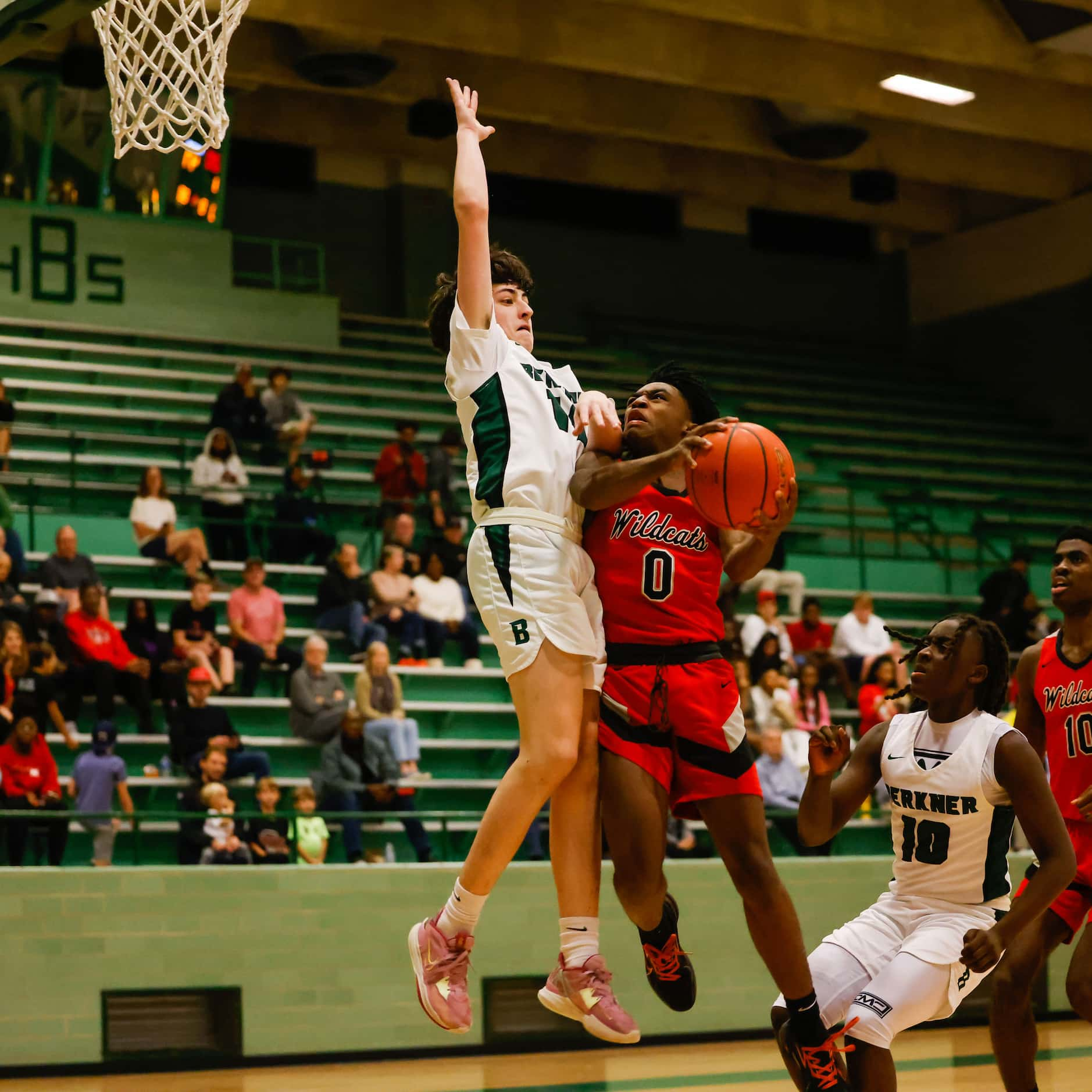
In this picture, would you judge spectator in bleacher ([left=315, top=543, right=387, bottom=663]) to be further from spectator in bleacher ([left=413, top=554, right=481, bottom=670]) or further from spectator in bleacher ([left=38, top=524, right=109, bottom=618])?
spectator in bleacher ([left=38, top=524, right=109, bottom=618])

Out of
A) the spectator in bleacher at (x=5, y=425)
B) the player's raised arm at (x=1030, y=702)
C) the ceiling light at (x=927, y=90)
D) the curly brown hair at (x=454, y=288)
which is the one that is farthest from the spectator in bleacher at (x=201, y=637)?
the ceiling light at (x=927, y=90)

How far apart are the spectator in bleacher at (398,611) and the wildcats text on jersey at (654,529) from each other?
7.81 meters

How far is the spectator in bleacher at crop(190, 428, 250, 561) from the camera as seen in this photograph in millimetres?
13641

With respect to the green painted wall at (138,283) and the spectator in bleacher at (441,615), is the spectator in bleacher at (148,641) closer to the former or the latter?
the spectator in bleacher at (441,615)

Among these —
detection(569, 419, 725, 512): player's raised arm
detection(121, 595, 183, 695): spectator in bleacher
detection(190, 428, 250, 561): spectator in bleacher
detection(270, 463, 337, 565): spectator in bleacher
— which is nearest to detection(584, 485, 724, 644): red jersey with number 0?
detection(569, 419, 725, 512): player's raised arm

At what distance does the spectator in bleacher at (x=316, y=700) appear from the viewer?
11.6 meters

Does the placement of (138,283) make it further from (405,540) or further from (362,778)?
(362,778)

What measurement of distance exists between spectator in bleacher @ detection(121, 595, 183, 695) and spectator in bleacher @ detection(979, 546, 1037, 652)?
730 cm

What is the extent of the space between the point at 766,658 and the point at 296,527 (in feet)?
12.8

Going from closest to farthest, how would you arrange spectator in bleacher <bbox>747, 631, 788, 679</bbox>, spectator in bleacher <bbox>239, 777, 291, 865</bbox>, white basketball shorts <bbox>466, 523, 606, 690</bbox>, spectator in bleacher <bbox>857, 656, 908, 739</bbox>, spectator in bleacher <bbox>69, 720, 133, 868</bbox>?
white basketball shorts <bbox>466, 523, 606, 690</bbox>
spectator in bleacher <bbox>239, 777, 291, 865</bbox>
spectator in bleacher <bbox>69, 720, 133, 868</bbox>
spectator in bleacher <bbox>747, 631, 788, 679</bbox>
spectator in bleacher <bbox>857, 656, 908, 739</bbox>

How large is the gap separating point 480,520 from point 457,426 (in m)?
10.5

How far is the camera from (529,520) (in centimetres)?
518

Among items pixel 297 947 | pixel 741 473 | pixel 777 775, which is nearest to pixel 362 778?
pixel 297 947

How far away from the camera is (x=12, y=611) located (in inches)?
434
